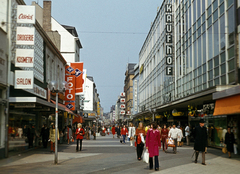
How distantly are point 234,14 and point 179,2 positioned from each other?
12.8 meters

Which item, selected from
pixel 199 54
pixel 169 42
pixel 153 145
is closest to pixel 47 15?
pixel 169 42

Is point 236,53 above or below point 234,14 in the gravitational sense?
below

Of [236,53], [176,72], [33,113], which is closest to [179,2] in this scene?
[176,72]

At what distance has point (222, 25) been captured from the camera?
60.4 feet

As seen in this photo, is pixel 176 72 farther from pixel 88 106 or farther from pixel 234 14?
pixel 88 106

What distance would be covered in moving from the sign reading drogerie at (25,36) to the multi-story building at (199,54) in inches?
392

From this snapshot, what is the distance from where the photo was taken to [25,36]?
16828 millimetres

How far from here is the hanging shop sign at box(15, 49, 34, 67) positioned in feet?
54.9

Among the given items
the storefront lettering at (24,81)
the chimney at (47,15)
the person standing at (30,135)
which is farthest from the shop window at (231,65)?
the chimney at (47,15)

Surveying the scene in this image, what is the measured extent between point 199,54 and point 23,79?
12.1 meters

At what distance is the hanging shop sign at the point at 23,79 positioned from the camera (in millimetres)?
16641

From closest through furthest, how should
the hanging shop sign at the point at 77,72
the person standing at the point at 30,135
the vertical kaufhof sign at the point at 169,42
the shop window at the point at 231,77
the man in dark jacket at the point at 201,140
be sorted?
1. the man in dark jacket at the point at 201,140
2. the shop window at the point at 231,77
3. the person standing at the point at 30,135
4. the vertical kaufhof sign at the point at 169,42
5. the hanging shop sign at the point at 77,72

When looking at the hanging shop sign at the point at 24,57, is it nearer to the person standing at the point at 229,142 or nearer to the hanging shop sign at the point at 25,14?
the hanging shop sign at the point at 25,14

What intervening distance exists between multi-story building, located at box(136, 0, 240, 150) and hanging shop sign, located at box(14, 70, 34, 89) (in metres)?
9.64
